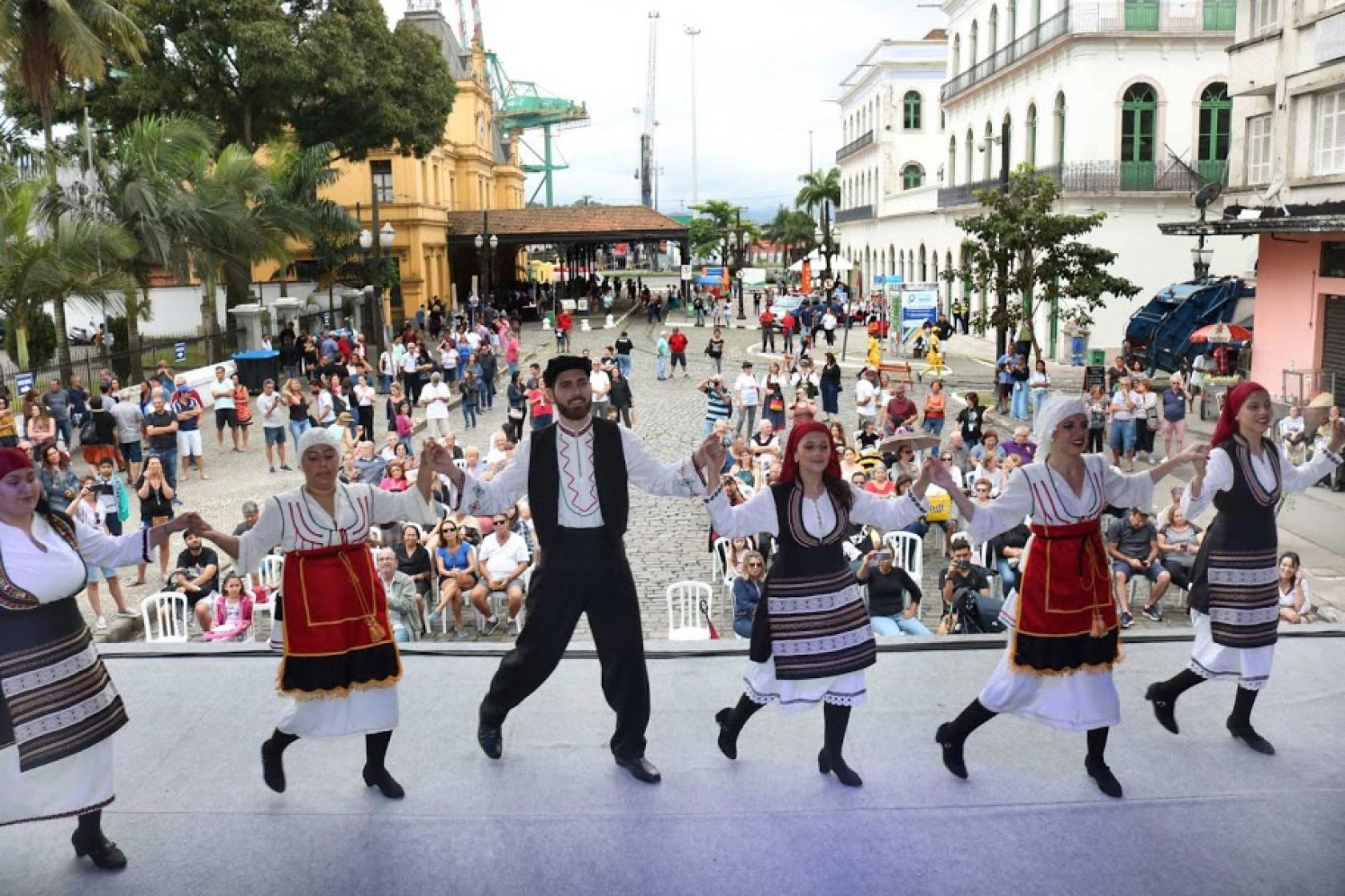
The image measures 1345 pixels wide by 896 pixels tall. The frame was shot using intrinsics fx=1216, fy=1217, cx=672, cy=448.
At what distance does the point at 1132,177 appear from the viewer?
3131cm

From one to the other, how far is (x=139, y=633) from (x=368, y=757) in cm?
642

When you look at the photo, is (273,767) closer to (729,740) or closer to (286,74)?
(729,740)

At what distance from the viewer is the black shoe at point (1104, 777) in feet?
16.3

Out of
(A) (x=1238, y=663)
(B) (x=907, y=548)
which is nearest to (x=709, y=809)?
(A) (x=1238, y=663)

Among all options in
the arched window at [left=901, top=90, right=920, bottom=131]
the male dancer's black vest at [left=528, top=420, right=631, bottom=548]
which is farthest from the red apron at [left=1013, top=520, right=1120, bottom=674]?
the arched window at [left=901, top=90, right=920, bottom=131]

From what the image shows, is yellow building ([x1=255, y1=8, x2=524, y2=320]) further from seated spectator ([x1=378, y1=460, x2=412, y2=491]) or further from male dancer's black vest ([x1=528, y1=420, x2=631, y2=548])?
male dancer's black vest ([x1=528, y1=420, x2=631, y2=548])

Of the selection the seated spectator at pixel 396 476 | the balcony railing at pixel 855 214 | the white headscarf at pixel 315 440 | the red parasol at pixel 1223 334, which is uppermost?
the balcony railing at pixel 855 214

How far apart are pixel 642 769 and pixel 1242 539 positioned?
9.09 feet

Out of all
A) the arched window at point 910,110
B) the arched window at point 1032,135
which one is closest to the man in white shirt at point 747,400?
the arched window at point 1032,135

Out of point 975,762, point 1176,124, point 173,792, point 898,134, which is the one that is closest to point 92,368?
point 173,792

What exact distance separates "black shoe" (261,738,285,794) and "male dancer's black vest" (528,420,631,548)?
136 cm

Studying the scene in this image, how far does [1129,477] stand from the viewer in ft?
17.0

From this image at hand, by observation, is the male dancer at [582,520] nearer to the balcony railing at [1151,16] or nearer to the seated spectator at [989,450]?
the seated spectator at [989,450]

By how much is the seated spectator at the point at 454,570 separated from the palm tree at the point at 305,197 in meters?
20.1
